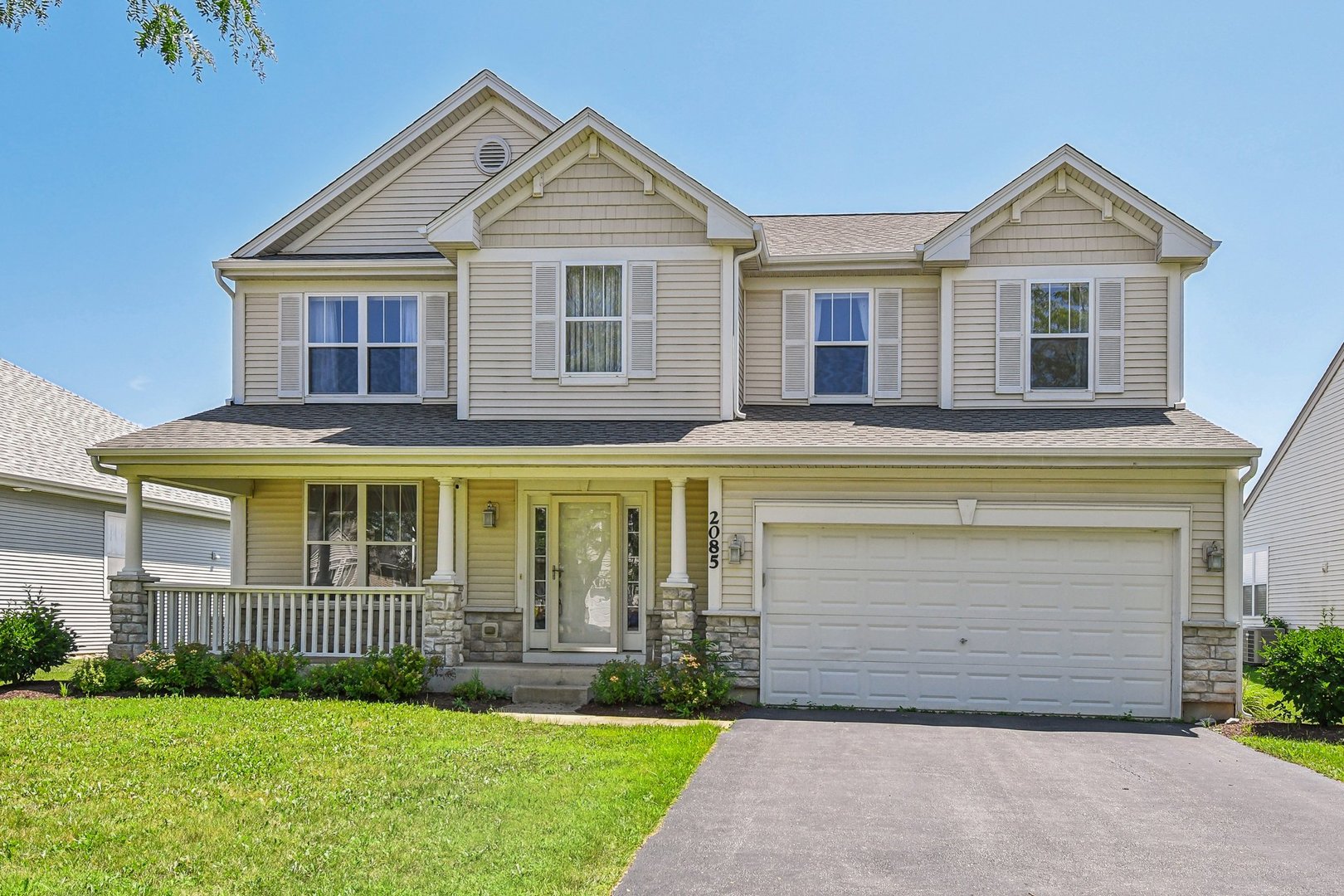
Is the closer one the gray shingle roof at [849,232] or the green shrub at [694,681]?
the green shrub at [694,681]

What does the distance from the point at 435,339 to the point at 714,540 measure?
4921 mm

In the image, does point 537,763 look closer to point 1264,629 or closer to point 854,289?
point 854,289

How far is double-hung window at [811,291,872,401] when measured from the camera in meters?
14.0

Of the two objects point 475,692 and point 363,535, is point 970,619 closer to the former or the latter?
point 475,692

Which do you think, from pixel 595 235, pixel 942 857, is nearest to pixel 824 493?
pixel 595 235

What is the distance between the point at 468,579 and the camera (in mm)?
13523

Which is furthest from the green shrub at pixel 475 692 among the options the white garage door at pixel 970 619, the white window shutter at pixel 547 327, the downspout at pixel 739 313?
the downspout at pixel 739 313

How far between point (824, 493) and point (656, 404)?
8.05ft

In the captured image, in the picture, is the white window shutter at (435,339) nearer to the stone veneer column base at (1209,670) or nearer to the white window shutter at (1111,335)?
the white window shutter at (1111,335)

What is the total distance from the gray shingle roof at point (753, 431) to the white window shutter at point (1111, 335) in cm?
38

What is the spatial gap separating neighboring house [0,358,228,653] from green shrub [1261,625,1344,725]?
16.4 metres

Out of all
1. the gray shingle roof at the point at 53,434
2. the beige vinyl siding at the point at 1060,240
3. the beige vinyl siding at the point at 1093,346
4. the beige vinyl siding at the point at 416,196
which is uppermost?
the beige vinyl siding at the point at 416,196

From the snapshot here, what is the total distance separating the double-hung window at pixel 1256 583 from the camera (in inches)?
920

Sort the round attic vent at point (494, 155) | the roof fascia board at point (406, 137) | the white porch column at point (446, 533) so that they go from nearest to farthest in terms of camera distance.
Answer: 1. the white porch column at point (446, 533)
2. the roof fascia board at point (406, 137)
3. the round attic vent at point (494, 155)
